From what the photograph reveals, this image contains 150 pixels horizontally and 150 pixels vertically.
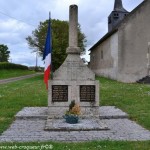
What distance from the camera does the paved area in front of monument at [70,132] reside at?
8.88 m

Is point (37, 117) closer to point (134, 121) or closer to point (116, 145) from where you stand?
point (134, 121)

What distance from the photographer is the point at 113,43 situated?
121 ft

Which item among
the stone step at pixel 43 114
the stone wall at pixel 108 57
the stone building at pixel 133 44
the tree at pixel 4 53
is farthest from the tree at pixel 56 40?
the tree at pixel 4 53

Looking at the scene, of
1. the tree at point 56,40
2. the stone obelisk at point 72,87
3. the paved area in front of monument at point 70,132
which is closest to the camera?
the paved area in front of monument at point 70,132

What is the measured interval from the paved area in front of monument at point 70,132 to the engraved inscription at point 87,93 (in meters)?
0.74

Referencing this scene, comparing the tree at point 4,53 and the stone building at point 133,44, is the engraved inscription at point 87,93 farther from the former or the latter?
the tree at point 4,53

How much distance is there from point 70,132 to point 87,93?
9.08 feet

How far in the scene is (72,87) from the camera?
480 inches

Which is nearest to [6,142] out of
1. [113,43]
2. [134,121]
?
[134,121]

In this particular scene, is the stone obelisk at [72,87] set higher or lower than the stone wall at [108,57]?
lower

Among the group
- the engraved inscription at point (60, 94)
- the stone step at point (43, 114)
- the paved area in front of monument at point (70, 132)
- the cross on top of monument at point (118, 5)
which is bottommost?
the paved area in front of monument at point (70, 132)

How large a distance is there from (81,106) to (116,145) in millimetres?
4267

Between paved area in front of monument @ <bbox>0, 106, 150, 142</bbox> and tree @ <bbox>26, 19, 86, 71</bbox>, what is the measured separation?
30.7 meters

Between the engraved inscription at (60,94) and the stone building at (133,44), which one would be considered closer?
the engraved inscription at (60,94)
